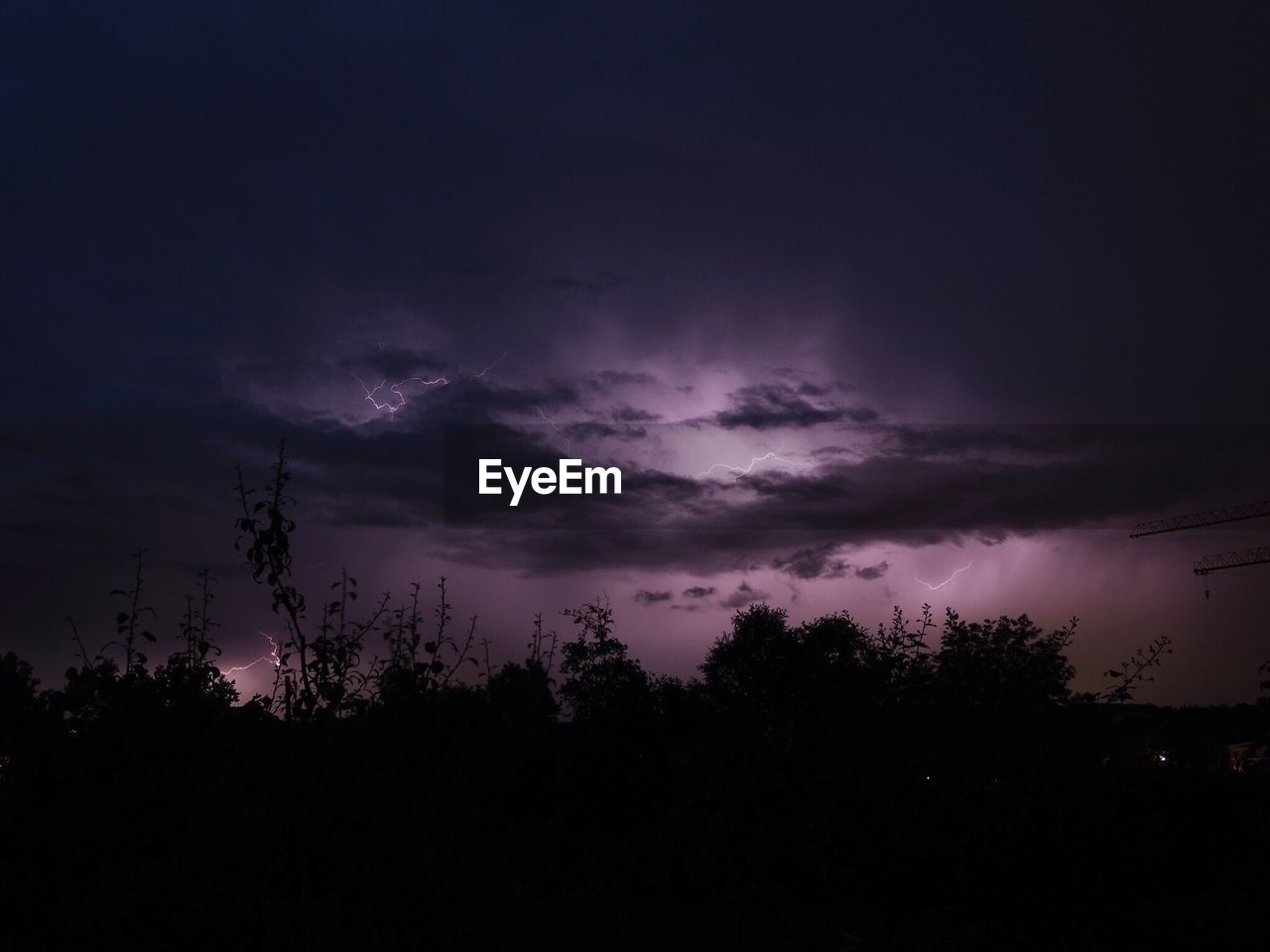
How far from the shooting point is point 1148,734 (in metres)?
12.8

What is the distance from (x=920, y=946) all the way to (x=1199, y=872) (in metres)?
4.44

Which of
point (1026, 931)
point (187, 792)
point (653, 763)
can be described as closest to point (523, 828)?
point (653, 763)

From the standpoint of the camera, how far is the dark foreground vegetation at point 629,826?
28.5 ft

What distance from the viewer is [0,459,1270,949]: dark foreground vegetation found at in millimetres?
8672

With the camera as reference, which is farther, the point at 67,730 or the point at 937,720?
the point at 67,730

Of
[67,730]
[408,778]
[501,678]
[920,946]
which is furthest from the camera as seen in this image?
[501,678]

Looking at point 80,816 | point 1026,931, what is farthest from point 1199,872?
point 80,816

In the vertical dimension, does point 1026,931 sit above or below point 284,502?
below

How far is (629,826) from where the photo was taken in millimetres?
13797

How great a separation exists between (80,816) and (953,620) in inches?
657

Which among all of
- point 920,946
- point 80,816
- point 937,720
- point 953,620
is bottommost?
point 920,946

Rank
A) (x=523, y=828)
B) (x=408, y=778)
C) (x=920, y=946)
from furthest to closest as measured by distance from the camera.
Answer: (x=523, y=828) → (x=408, y=778) → (x=920, y=946)

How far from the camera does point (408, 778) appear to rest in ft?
37.8

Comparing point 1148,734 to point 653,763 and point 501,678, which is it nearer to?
point 653,763
